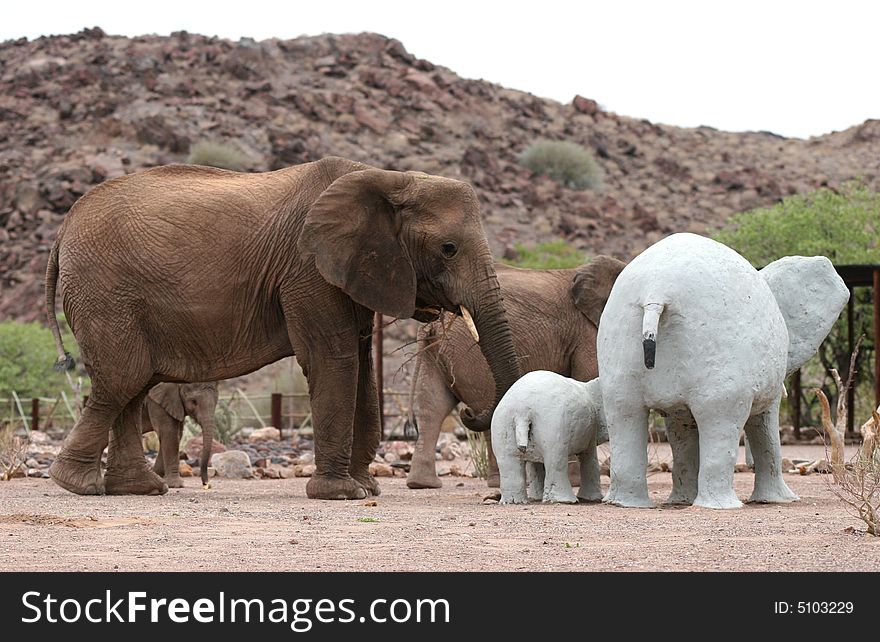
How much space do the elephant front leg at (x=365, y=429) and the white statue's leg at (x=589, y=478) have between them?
2.18 meters

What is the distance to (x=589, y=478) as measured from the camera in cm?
1080

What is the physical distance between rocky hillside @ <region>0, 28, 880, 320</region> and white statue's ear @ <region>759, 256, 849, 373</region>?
3951cm

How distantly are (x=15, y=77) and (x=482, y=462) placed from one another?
54423 mm

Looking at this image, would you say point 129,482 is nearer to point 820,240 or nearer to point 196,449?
point 196,449

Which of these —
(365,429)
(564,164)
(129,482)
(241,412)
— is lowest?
(241,412)

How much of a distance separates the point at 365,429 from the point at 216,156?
143 feet

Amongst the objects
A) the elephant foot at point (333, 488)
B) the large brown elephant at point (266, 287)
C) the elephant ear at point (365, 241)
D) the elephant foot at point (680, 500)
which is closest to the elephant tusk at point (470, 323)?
the large brown elephant at point (266, 287)

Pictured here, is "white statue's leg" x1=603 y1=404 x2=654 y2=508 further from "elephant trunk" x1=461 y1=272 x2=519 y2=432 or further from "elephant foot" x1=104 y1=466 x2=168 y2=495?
"elephant foot" x1=104 y1=466 x2=168 y2=495

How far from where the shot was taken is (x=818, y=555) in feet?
23.6

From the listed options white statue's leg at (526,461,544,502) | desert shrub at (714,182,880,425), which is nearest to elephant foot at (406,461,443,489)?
white statue's leg at (526,461,544,502)

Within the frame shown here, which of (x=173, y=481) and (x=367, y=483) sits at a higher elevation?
(x=367, y=483)

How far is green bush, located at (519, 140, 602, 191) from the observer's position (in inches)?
2463

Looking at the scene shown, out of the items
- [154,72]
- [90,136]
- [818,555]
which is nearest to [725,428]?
[818,555]

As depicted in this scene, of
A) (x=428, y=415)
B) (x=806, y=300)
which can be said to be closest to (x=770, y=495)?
(x=806, y=300)
